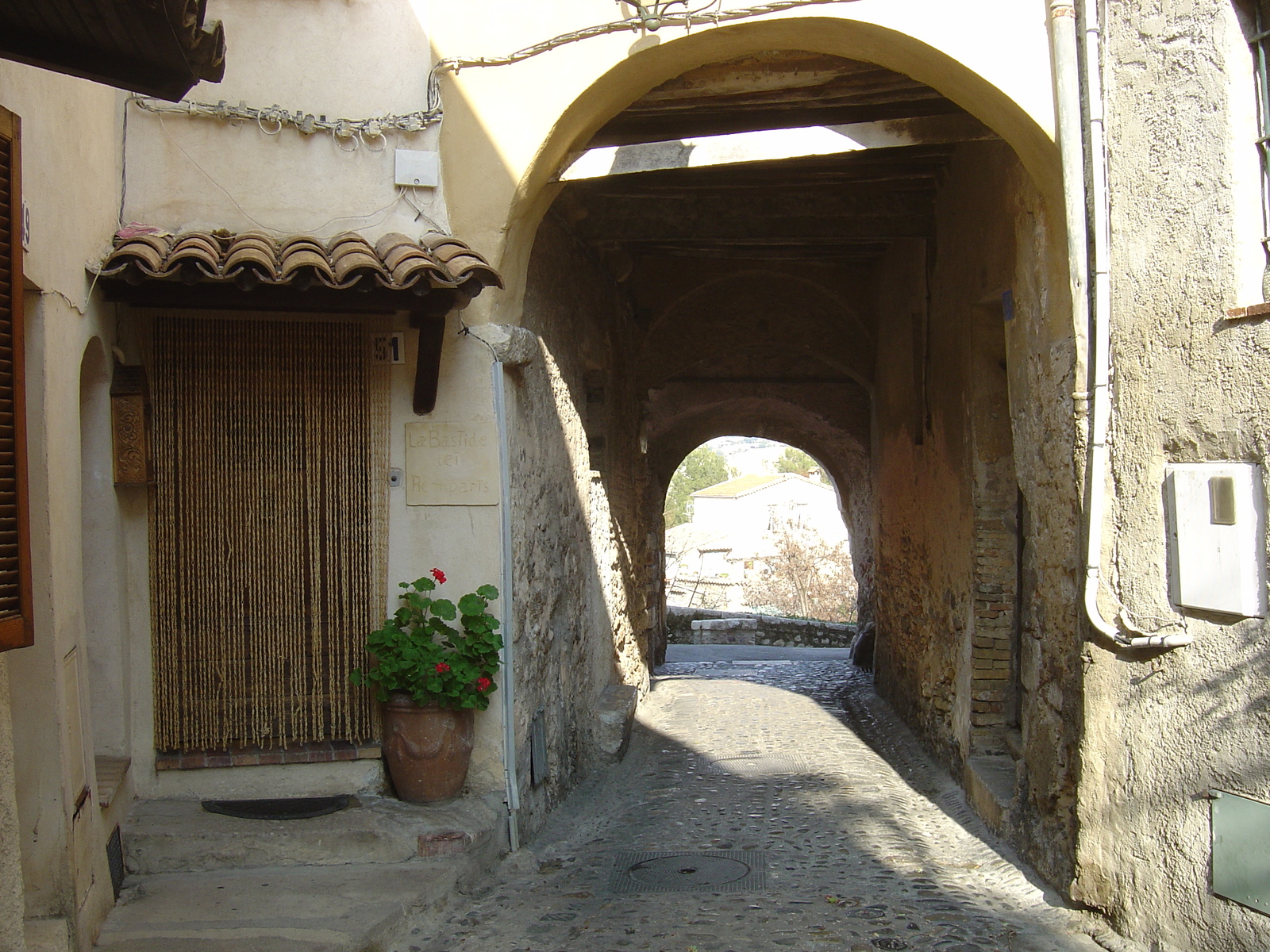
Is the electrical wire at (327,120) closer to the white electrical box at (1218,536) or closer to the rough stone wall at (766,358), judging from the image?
the white electrical box at (1218,536)

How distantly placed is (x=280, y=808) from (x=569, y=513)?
112 inches

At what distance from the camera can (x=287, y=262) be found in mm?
4125

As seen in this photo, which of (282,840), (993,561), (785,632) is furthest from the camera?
(785,632)

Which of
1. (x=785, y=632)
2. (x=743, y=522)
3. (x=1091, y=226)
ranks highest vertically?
(x=1091, y=226)

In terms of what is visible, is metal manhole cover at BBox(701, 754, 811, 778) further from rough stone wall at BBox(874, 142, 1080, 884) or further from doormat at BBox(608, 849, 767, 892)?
doormat at BBox(608, 849, 767, 892)

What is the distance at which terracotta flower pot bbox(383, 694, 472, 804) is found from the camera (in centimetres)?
463

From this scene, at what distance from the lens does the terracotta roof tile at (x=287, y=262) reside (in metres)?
4.05

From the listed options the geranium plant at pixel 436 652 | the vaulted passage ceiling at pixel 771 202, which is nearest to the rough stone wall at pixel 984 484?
the vaulted passage ceiling at pixel 771 202

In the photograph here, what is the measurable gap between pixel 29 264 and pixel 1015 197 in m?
4.24

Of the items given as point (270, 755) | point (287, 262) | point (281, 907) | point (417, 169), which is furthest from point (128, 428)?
point (281, 907)

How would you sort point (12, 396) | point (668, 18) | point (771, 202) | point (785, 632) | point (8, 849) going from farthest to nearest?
point (785, 632) → point (771, 202) → point (668, 18) → point (12, 396) → point (8, 849)

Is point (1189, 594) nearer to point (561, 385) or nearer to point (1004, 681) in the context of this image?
point (1004, 681)

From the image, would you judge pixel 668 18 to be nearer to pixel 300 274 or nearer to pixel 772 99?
pixel 772 99

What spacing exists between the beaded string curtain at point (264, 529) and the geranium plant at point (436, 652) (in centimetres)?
20
